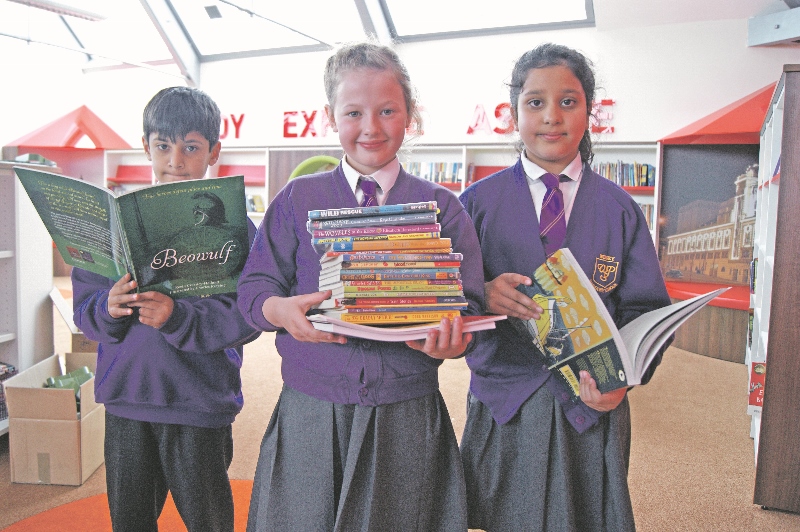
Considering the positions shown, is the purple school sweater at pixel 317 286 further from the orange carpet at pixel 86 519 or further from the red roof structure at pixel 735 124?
the red roof structure at pixel 735 124

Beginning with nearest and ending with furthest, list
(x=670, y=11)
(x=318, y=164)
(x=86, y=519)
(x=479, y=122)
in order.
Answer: (x=86, y=519) → (x=670, y=11) → (x=318, y=164) → (x=479, y=122)

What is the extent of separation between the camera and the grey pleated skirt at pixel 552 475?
3.85ft

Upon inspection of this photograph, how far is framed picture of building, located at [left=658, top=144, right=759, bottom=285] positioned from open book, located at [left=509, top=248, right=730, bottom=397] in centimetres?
445

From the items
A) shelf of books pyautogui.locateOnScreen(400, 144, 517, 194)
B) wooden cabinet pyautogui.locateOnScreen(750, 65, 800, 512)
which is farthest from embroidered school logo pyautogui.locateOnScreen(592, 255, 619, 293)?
shelf of books pyautogui.locateOnScreen(400, 144, 517, 194)

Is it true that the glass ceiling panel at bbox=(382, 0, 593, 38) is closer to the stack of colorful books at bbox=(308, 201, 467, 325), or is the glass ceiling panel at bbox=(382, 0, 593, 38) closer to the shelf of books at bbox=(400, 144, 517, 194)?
the shelf of books at bbox=(400, 144, 517, 194)

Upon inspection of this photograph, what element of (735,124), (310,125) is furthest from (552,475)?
(310,125)

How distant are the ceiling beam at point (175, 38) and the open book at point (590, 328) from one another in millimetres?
7425

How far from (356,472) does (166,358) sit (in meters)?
0.58

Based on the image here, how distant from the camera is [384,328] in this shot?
91 cm

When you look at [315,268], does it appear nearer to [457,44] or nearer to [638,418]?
[638,418]

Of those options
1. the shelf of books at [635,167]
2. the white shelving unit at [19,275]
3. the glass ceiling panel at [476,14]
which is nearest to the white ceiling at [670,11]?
the glass ceiling panel at [476,14]

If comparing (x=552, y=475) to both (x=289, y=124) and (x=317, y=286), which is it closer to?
(x=317, y=286)

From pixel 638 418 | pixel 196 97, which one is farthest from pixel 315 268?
pixel 638 418

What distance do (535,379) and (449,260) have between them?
1.28ft
